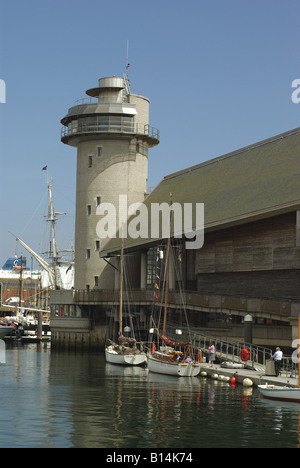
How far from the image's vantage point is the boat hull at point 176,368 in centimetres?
5159

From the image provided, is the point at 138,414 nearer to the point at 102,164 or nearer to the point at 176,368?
the point at 176,368

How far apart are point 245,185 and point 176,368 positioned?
63.1ft

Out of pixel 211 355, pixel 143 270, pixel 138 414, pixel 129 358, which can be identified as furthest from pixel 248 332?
pixel 143 270

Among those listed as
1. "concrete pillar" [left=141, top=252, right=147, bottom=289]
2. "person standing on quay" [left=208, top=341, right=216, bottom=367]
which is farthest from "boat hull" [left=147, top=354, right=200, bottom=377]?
"concrete pillar" [left=141, top=252, right=147, bottom=289]

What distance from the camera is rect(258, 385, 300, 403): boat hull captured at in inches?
1489

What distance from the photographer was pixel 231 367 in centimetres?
5166

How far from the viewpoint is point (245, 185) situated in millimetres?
64562

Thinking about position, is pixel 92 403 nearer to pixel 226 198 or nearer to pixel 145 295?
pixel 226 198

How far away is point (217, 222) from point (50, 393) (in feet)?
74.2

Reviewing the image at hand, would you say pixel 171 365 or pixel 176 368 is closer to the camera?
pixel 176 368

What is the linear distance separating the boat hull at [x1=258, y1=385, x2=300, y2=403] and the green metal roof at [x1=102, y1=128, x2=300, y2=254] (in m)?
17.8

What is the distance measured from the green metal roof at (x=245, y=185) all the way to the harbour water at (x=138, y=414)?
14.2m
